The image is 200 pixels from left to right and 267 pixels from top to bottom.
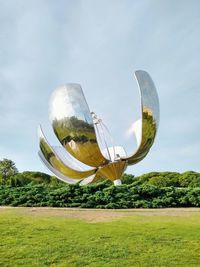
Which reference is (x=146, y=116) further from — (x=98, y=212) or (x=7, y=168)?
(x=7, y=168)

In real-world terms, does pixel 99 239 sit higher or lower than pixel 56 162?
lower

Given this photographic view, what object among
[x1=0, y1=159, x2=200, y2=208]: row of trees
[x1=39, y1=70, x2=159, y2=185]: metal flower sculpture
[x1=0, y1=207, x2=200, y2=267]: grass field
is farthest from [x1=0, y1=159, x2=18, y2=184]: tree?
[x1=0, y1=207, x2=200, y2=267]: grass field

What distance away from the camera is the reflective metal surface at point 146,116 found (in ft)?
46.5

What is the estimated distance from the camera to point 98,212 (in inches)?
386

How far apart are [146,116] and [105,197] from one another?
4443 mm

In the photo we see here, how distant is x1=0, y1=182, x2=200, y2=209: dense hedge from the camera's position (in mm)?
10891

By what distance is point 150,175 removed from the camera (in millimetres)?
29812

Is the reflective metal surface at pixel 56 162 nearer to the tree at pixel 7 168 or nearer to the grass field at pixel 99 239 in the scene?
the grass field at pixel 99 239

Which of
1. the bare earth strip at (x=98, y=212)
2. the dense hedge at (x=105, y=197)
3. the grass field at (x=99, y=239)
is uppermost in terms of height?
the dense hedge at (x=105, y=197)

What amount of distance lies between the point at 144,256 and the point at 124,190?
524 centimetres

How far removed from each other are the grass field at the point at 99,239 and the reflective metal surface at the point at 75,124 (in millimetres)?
4302

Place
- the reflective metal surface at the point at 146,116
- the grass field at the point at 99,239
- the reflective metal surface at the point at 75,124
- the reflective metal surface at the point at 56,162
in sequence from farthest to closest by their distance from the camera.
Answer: the reflective metal surface at the point at 56,162
the reflective metal surface at the point at 146,116
the reflective metal surface at the point at 75,124
the grass field at the point at 99,239

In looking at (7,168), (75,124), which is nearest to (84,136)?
(75,124)

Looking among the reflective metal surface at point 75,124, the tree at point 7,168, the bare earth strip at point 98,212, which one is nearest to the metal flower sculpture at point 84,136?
the reflective metal surface at point 75,124
